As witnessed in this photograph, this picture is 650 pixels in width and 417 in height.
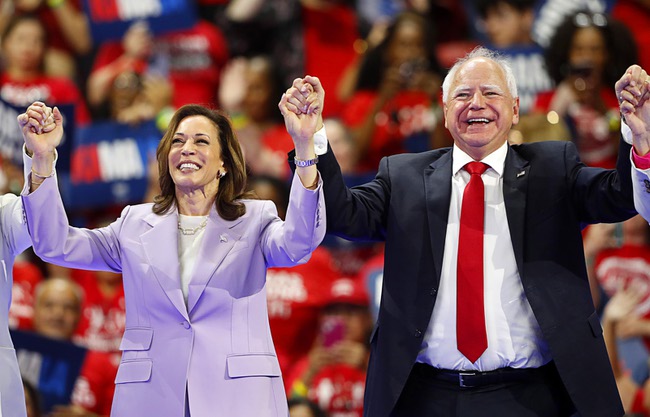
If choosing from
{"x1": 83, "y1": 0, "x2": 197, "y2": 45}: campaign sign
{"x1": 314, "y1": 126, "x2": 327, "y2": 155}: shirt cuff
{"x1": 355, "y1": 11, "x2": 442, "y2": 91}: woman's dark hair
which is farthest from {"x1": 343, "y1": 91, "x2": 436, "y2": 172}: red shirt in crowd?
{"x1": 314, "y1": 126, "x2": 327, "y2": 155}: shirt cuff

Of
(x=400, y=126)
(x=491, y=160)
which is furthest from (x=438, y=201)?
(x=400, y=126)

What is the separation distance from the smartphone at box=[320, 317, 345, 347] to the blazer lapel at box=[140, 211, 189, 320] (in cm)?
219

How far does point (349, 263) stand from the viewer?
538cm

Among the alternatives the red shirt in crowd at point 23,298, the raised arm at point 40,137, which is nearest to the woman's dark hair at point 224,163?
the raised arm at point 40,137

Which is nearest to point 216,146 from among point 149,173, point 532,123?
point 532,123

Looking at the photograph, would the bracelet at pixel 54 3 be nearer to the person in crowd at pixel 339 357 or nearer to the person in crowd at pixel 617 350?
the person in crowd at pixel 339 357

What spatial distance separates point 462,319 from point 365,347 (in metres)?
2.35

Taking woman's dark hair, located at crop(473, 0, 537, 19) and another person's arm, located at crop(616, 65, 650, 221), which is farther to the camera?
woman's dark hair, located at crop(473, 0, 537, 19)

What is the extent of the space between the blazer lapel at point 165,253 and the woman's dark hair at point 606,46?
3232mm

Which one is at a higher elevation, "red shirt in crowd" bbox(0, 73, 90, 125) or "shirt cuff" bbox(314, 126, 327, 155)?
"red shirt in crowd" bbox(0, 73, 90, 125)

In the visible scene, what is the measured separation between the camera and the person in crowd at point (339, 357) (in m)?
4.71

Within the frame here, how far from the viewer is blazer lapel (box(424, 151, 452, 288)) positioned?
2.70 metres

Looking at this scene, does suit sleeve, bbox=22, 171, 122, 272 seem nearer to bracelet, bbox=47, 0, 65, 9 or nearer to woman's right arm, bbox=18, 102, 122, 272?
woman's right arm, bbox=18, 102, 122, 272

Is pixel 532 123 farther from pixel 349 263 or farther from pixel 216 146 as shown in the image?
pixel 216 146
